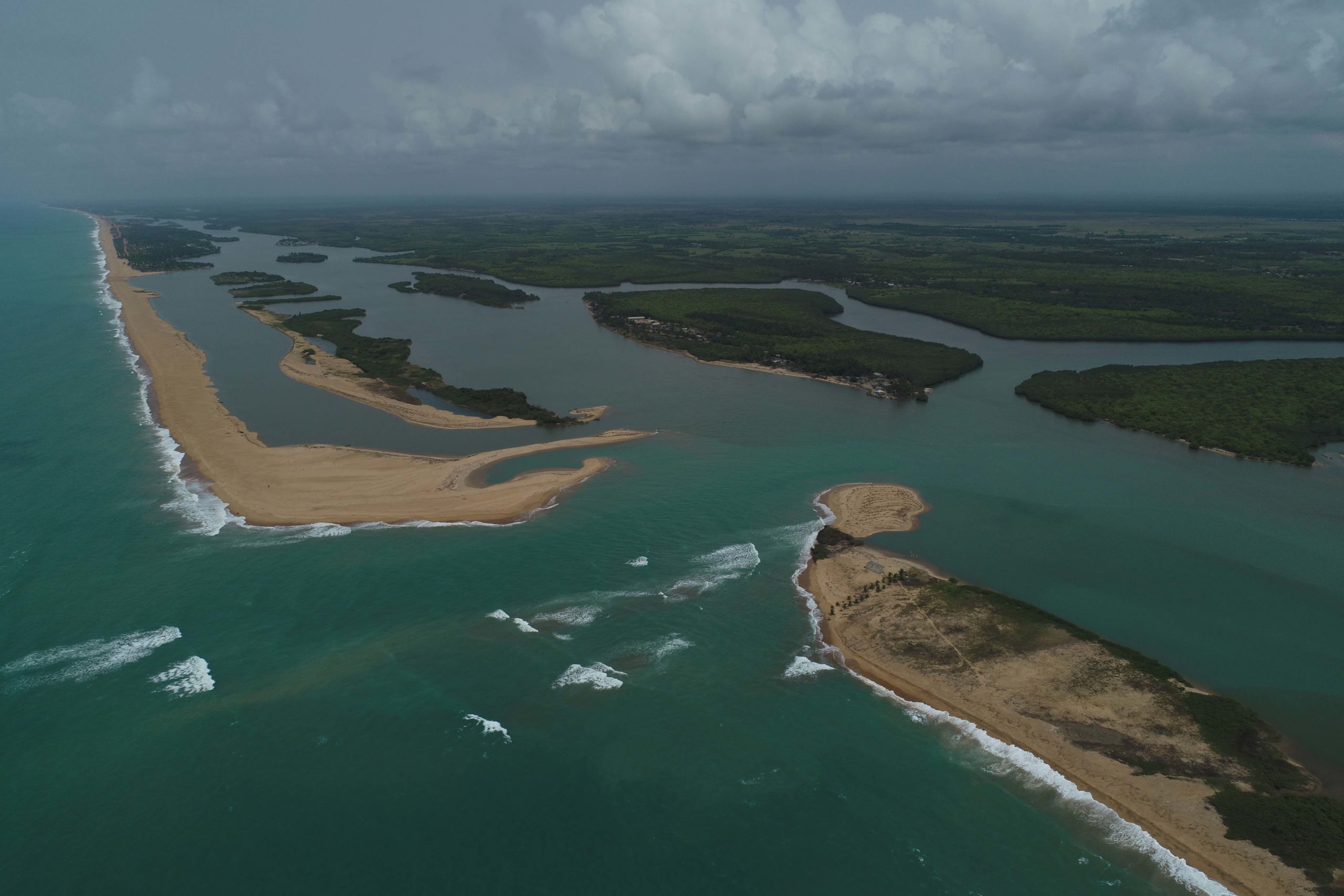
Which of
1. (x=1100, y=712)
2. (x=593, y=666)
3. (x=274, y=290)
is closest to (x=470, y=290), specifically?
(x=274, y=290)

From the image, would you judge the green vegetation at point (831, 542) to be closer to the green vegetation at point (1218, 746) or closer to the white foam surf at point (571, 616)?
the green vegetation at point (1218, 746)

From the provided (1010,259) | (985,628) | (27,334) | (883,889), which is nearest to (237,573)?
(883,889)

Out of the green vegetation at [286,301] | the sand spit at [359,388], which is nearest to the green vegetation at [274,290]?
the green vegetation at [286,301]

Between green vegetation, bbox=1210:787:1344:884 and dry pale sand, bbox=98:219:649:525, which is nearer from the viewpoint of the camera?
green vegetation, bbox=1210:787:1344:884

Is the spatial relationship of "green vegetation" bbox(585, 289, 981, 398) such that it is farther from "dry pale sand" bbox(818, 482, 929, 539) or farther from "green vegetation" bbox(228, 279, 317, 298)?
"green vegetation" bbox(228, 279, 317, 298)

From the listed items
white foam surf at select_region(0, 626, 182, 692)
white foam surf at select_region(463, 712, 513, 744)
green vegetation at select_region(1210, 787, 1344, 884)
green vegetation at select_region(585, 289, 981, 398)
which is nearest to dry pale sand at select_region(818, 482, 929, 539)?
green vegetation at select_region(1210, 787, 1344, 884)

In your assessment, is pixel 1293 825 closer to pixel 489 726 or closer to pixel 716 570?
pixel 716 570
